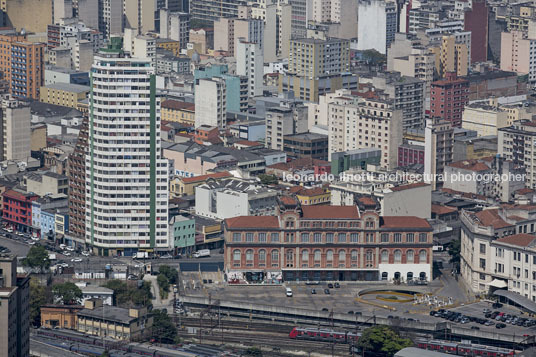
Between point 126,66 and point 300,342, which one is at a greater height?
point 126,66

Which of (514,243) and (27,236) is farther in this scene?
(27,236)

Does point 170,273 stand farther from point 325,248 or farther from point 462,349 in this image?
Result: point 462,349

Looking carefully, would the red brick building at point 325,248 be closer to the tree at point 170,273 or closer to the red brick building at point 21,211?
the tree at point 170,273

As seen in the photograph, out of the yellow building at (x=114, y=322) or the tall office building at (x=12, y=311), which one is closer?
the tall office building at (x=12, y=311)

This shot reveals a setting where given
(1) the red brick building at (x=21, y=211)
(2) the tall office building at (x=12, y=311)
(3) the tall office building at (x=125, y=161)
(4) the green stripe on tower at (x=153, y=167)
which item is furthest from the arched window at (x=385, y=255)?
(2) the tall office building at (x=12, y=311)

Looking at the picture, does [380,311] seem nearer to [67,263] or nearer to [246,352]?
[246,352]

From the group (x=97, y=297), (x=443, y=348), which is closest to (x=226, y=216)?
(x=97, y=297)
